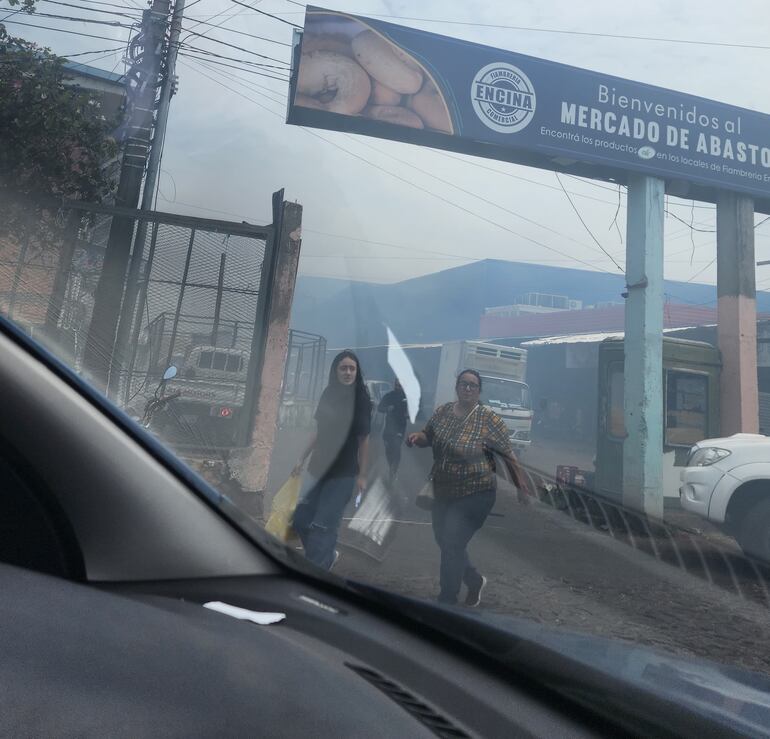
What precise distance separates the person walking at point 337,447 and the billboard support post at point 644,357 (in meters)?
6.74

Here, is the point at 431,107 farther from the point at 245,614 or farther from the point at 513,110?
the point at 245,614

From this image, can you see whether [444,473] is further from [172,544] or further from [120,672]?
[120,672]

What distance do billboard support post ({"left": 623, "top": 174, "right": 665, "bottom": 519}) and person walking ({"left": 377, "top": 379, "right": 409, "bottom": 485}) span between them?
10.9ft

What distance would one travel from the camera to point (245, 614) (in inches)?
70.4

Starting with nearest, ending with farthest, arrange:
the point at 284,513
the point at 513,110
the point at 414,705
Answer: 1. the point at 414,705
2. the point at 284,513
3. the point at 513,110

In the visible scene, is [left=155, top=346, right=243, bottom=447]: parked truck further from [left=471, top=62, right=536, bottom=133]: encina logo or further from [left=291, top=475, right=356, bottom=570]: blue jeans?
[left=471, top=62, right=536, bottom=133]: encina logo

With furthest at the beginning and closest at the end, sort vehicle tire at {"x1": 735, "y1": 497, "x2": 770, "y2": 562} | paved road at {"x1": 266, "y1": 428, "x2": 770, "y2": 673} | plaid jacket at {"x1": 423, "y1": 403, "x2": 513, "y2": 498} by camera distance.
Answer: vehicle tire at {"x1": 735, "y1": 497, "x2": 770, "y2": 562}
plaid jacket at {"x1": 423, "y1": 403, "x2": 513, "y2": 498}
paved road at {"x1": 266, "y1": 428, "x2": 770, "y2": 673}

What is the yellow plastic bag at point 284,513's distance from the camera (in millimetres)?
3802

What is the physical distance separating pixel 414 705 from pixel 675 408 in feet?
35.8

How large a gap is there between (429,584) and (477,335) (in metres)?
23.5

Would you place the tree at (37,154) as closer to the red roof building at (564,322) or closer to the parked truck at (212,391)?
the parked truck at (212,391)

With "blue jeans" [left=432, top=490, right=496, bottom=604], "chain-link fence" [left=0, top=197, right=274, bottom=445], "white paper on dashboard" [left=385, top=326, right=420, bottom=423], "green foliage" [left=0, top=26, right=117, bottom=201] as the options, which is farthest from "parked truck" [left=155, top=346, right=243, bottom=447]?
"blue jeans" [left=432, top=490, right=496, bottom=604]

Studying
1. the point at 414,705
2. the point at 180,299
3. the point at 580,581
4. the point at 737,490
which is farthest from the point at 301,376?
the point at 414,705

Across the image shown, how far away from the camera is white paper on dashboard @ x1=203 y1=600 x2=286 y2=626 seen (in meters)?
1.76
